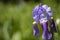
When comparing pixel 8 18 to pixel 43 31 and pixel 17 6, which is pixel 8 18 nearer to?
pixel 17 6

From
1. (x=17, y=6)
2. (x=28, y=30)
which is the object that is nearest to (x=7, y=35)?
(x=28, y=30)

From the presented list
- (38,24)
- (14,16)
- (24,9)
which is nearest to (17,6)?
(24,9)

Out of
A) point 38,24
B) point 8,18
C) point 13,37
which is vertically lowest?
point 13,37

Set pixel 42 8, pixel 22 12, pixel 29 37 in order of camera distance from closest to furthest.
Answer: pixel 42 8
pixel 29 37
pixel 22 12

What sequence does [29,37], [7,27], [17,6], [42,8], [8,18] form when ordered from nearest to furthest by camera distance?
[42,8] < [29,37] < [7,27] < [8,18] < [17,6]

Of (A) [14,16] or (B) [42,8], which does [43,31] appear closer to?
(B) [42,8]

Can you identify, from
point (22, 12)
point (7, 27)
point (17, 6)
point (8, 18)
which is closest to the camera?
point (7, 27)

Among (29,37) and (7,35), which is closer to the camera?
(29,37)

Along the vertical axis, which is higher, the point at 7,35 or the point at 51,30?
the point at 51,30

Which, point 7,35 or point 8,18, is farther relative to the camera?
point 8,18
